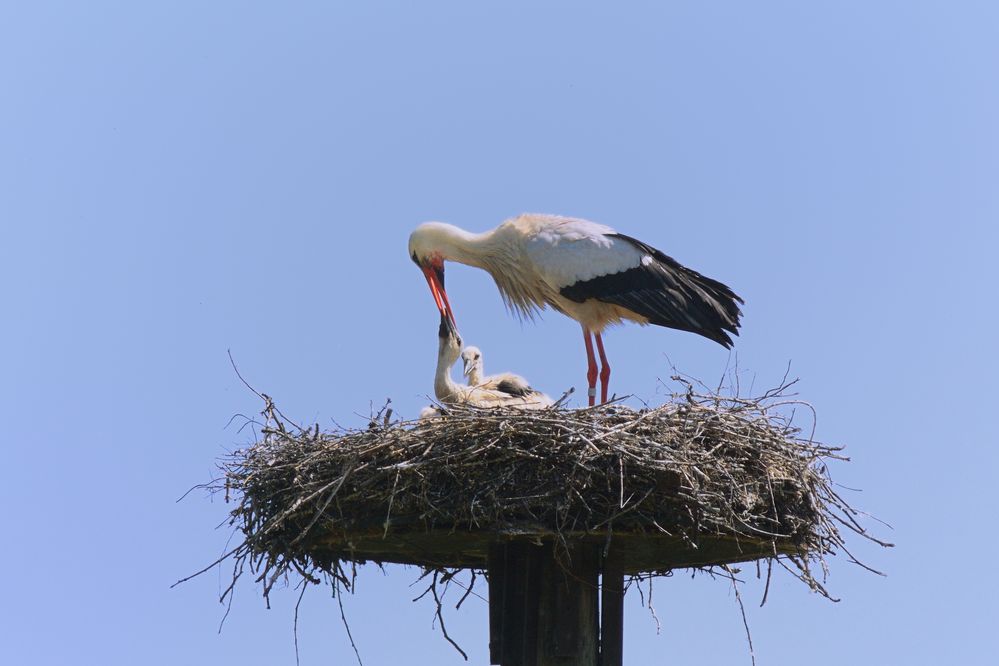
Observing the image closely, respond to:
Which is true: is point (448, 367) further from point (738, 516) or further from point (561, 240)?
point (738, 516)

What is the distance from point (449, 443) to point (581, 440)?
2.02 feet

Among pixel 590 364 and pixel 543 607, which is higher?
pixel 590 364

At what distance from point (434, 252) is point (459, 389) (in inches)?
64.6

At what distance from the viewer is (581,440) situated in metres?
6.07

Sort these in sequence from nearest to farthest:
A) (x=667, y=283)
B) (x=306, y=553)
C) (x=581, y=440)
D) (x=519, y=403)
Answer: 1. (x=581, y=440)
2. (x=306, y=553)
3. (x=519, y=403)
4. (x=667, y=283)

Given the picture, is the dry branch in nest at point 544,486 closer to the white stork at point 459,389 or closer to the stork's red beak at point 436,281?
the white stork at point 459,389

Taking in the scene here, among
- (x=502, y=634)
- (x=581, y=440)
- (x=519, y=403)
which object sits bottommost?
(x=502, y=634)

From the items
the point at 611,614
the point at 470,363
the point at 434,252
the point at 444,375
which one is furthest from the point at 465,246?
the point at 611,614

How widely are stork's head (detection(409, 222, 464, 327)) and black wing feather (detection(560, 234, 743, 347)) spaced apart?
1094 mm

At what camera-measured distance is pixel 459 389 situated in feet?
27.7

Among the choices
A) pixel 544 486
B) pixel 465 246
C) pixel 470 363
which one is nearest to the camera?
pixel 544 486

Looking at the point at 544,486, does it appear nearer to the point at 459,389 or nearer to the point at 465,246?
the point at 459,389

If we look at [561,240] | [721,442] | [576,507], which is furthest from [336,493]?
[561,240]

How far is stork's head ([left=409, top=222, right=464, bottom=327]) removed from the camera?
31.9 ft
